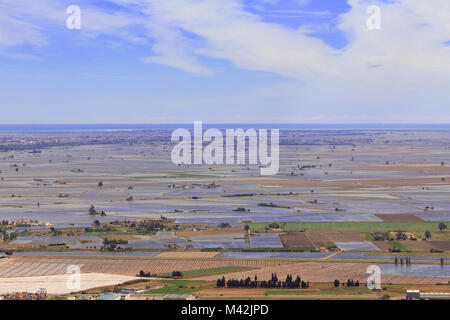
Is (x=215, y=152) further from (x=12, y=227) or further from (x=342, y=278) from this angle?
(x=342, y=278)

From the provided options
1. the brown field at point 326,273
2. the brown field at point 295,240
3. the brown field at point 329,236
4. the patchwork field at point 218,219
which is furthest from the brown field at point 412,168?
the brown field at point 326,273

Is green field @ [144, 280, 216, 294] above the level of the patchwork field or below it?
below

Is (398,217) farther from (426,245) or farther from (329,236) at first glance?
(329,236)

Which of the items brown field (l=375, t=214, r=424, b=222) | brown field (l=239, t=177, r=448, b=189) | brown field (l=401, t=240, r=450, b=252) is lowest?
brown field (l=401, t=240, r=450, b=252)

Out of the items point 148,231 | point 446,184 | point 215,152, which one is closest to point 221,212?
point 148,231

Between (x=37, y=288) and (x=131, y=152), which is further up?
(x=131, y=152)

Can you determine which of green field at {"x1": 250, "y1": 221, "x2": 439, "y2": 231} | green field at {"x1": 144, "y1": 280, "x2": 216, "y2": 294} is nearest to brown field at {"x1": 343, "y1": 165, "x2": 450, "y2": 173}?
green field at {"x1": 250, "y1": 221, "x2": 439, "y2": 231}

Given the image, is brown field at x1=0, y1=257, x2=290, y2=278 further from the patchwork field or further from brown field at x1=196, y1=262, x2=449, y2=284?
brown field at x1=196, y1=262, x2=449, y2=284

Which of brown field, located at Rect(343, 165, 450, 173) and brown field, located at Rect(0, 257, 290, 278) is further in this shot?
brown field, located at Rect(343, 165, 450, 173)
